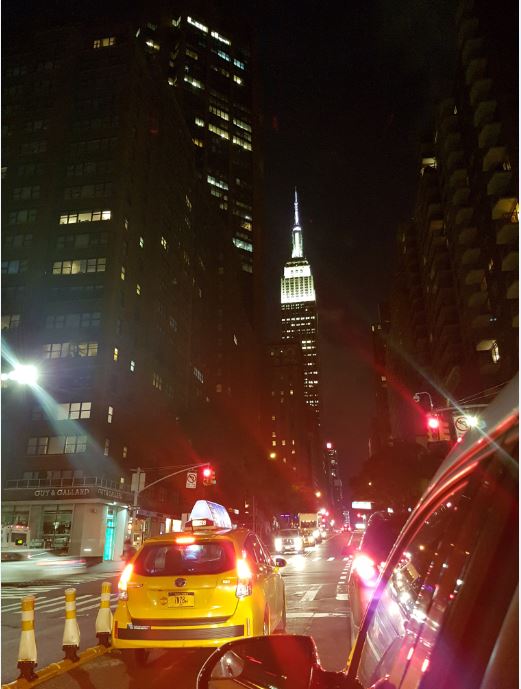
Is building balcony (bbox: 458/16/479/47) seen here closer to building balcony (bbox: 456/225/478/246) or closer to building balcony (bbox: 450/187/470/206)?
building balcony (bbox: 450/187/470/206)

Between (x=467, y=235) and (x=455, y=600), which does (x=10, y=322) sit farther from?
(x=455, y=600)

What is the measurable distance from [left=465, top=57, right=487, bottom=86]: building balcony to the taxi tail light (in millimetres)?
55578

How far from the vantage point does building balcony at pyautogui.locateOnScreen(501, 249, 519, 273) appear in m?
43.4

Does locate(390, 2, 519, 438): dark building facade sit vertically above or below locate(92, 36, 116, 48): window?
below

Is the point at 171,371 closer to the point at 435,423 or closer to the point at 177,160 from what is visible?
the point at 177,160

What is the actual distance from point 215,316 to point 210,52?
99.5 metres

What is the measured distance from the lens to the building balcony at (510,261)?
142 feet

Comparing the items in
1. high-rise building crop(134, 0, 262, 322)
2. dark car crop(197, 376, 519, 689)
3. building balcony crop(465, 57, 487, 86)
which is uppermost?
high-rise building crop(134, 0, 262, 322)

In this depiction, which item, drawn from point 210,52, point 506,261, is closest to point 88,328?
point 506,261

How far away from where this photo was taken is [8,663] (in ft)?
24.8

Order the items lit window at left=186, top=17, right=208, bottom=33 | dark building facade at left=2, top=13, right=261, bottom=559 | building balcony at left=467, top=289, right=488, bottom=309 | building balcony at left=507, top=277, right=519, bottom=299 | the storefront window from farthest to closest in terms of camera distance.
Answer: lit window at left=186, top=17, right=208, bottom=33
building balcony at left=467, top=289, right=488, bottom=309
dark building facade at left=2, top=13, right=261, bottom=559
the storefront window
building balcony at left=507, top=277, right=519, bottom=299

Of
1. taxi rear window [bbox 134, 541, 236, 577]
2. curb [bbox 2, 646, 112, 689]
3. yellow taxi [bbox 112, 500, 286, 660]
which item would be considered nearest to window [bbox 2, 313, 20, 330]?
curb [bbox 2, 646, 112, 689]

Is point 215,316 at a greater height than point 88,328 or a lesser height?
greater

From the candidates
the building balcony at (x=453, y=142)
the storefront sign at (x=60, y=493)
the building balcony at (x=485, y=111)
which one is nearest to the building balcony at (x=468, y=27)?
the building balcony at (x=485, y=111)
